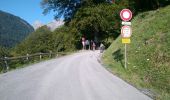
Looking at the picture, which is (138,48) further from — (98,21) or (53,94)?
(98,21)

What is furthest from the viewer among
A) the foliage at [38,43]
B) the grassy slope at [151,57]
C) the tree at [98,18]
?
the foliage at [38,43]

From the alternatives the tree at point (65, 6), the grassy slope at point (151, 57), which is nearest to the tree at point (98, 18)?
the tree at point (65, 6)

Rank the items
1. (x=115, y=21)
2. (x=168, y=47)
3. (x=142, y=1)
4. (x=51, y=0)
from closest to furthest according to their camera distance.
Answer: (x=168, y=47), (x=142, y=1), (x=115, y=21), (x=51, y=0)

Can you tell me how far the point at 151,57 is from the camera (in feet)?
52.9

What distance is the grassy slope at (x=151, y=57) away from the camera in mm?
12467

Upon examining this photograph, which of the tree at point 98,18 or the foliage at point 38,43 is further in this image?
the foliage at point 38,43

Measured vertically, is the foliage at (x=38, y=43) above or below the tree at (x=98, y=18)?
below

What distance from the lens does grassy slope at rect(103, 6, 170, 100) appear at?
40.9 ft

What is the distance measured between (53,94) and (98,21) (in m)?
37.2

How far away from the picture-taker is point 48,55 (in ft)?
115

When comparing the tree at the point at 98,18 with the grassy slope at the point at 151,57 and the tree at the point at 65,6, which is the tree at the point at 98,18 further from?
the grassy slope at the point at 151,57

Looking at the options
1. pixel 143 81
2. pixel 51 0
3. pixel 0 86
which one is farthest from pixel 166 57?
pixel 51 0

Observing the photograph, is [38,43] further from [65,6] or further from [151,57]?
[151,57]

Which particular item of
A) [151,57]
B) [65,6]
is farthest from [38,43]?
[151,57]
